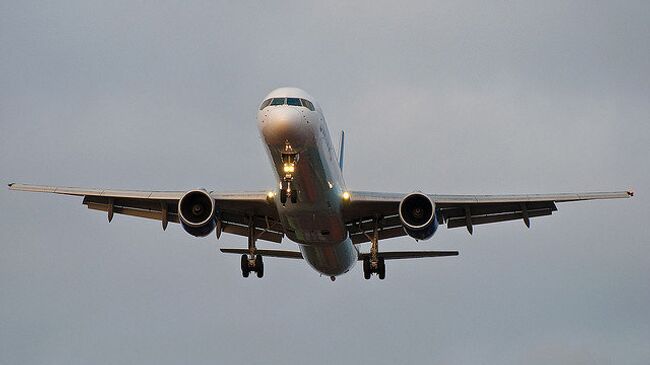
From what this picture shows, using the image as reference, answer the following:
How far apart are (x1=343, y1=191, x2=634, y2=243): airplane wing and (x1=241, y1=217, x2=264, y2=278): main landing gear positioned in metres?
3.40

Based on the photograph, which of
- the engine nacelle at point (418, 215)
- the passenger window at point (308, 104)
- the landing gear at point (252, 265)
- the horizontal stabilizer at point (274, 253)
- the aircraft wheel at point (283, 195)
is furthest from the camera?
the landing gear at point (252, 265)

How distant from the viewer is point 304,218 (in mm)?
35781

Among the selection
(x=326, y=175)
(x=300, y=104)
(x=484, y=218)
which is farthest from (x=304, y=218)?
(x=484, y=218)

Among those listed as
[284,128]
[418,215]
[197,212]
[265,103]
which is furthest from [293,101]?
[418,215]

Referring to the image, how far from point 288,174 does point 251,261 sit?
738 centimetres

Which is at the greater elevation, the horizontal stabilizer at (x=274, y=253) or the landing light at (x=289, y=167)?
the landing light at (x=289, y=167)

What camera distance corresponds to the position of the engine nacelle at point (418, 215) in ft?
119

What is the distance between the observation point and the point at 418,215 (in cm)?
3656

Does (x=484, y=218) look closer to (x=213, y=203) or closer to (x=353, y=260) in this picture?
(x=353, y=260)

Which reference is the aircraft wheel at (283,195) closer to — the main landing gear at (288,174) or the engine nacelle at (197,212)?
the main landing gear at (288,174)

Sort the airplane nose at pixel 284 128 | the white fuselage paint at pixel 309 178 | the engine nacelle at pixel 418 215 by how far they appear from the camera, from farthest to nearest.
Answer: the engine nacelle at pixel 418 215 < the white fuselage paint at pixel 309 178 < the airplane nose at pixel 284 128

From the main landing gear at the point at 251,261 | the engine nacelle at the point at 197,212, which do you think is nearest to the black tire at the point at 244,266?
the main landing gear at the point at 251,261

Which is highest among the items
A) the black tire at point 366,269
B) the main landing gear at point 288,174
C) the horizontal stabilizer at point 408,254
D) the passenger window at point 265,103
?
the passenger window at point 265,103

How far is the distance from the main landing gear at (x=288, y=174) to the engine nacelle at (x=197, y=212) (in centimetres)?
348
